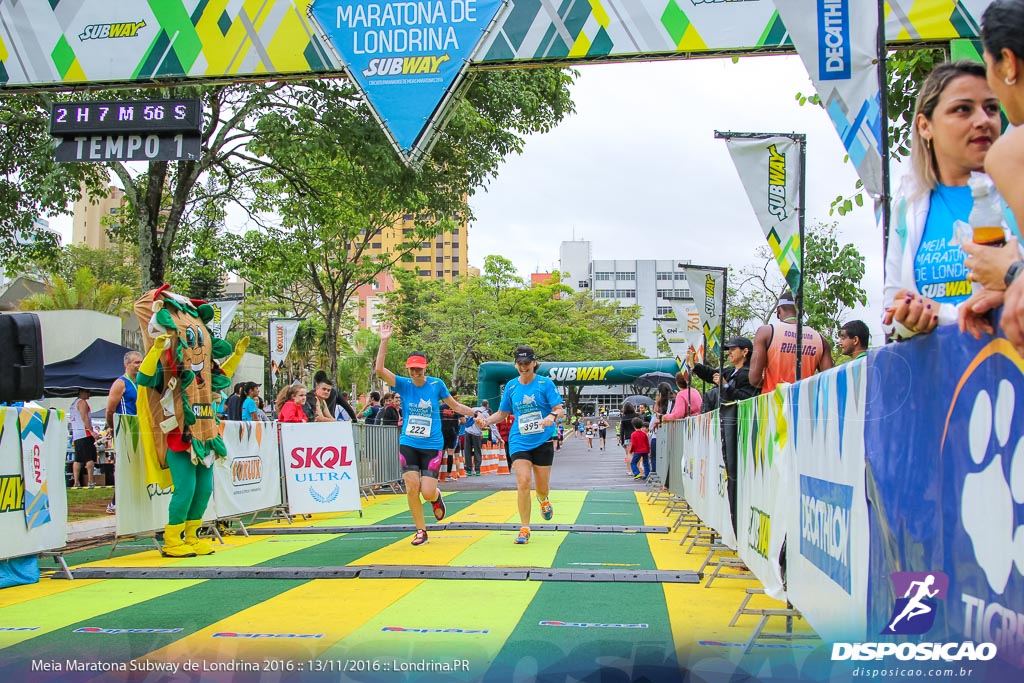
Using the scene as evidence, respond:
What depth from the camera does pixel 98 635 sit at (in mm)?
5293

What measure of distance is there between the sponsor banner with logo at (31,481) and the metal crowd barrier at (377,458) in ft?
23.8

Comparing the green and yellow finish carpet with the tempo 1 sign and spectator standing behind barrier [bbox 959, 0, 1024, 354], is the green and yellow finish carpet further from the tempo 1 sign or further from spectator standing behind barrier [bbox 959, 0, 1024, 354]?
the tempo 1 sign

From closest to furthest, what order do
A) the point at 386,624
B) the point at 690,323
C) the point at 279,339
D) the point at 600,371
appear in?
the point at 386,624
the point at 690,323
the point at 279,339
the point at 600,371

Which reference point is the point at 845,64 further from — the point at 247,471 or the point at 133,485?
the point at 247,471

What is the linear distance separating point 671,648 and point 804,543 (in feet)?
2.91

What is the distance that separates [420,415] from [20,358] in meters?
4.16

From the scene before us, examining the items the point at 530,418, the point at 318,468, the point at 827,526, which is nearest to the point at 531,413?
the point at 530,418

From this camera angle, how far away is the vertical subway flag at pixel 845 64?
593 centimetres

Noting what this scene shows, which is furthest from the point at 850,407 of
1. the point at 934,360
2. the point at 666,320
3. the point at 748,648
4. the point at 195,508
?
the point at 666,320

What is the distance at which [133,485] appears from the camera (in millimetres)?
8930

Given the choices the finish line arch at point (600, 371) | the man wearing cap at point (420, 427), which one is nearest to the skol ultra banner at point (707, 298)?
the man wearing cap at point (420, 427)

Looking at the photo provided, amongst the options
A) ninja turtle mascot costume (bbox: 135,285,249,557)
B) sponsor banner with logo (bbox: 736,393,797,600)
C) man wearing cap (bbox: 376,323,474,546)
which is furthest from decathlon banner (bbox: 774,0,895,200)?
ninja turtle mascot costume (bbox: 135,285,249,557)

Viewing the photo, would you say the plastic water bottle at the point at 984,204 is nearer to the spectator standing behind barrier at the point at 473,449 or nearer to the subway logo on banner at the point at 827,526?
the subway logo on banner at the point at 827,526

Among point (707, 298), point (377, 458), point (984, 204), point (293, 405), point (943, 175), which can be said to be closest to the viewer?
point (984, 204)
